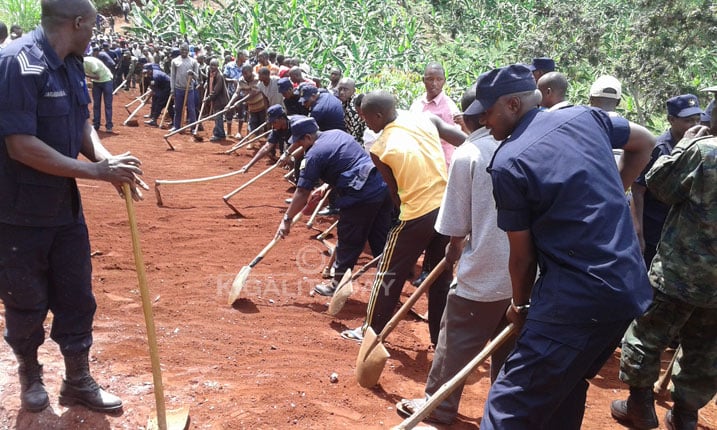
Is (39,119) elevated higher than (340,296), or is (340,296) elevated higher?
(39,119)

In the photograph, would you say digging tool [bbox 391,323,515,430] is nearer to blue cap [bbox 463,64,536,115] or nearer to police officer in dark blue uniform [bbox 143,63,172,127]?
blue cap [bbox 463,64,536,115]

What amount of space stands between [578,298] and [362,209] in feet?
10.9

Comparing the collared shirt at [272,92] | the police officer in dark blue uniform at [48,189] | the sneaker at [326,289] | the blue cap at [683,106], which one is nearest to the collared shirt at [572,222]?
the police officer in dark blue uniform at [48,189]

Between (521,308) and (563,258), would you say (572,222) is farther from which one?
(521,308)

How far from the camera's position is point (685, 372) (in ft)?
12.1

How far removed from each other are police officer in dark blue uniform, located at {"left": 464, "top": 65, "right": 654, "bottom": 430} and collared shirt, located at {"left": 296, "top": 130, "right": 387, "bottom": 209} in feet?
9.75

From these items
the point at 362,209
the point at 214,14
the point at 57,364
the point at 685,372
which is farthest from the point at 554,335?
the point at 214,14

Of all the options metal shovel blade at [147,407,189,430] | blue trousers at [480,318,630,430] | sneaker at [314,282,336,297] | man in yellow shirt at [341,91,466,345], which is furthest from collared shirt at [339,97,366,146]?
blue trousers at [480,318,630,430]

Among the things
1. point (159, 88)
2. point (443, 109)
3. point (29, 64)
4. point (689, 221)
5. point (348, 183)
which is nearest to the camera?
point (29, 64)

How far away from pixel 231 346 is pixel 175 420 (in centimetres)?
125

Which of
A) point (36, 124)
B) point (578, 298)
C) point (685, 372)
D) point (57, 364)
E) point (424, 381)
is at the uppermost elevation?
point (36, 124)

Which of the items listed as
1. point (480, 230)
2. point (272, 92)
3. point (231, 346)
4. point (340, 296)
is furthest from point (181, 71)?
point (480, 230)

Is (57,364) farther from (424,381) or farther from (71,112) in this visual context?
(424,381)

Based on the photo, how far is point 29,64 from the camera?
9.53ft
